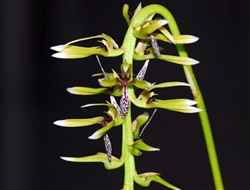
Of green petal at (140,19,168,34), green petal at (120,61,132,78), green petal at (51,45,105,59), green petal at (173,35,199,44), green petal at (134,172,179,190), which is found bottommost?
green petal at (134,172,179,190)

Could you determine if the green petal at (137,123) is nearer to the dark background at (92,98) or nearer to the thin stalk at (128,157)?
the thin stalk at (128,157)

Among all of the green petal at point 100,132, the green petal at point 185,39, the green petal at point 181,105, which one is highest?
the green petal at point 185,39

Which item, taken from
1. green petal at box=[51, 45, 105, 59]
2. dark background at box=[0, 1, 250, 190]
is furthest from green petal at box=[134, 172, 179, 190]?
dark background at box=[0, 1, 250, 190]

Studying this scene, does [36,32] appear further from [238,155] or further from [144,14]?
[144,14]

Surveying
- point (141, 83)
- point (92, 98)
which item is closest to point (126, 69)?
point (141, 83)

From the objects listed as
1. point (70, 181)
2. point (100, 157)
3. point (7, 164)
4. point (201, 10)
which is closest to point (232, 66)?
point (201, 10)

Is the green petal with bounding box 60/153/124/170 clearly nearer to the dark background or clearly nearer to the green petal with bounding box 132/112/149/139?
the green petal with bounding box 132/112/149/139

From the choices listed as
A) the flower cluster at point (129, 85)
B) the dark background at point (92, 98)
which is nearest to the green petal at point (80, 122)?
the flower cluster at point (129, 85)

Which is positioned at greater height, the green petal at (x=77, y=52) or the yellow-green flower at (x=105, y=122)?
the green petal at (x=77, y=52)

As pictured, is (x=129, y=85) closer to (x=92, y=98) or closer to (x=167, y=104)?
(x=167, y=104)
